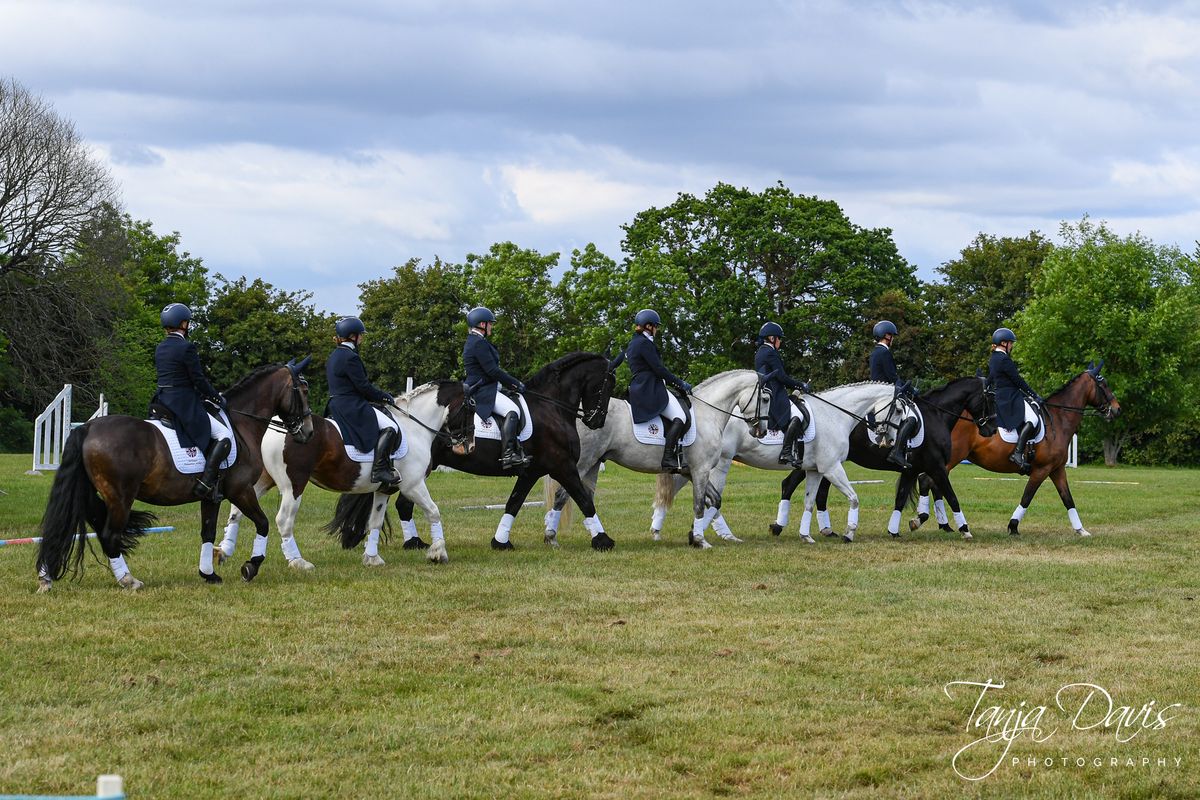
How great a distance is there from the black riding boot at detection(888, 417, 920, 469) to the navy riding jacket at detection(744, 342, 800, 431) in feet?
5.81

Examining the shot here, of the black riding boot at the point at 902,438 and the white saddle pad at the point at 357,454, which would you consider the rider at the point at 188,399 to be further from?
the black riding boot at the point at 902,438

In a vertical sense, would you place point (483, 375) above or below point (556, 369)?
below

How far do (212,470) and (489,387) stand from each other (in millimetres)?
3835

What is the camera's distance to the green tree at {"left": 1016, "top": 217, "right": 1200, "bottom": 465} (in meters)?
53.5

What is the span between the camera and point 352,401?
13.9m

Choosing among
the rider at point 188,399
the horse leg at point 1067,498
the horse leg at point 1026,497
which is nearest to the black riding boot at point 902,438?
the horse leg at point 1026,497

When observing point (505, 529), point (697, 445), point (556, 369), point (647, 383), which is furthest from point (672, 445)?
point (505, 529)

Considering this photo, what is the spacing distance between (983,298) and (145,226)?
1861 inches

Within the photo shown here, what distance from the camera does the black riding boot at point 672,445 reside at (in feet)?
53.3

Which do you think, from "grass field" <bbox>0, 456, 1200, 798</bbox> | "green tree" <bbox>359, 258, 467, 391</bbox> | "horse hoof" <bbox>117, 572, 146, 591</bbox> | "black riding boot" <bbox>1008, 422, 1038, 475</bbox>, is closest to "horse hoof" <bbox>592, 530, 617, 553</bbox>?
"grass field" <bbox>0, 456, 1200, 798</bbox>

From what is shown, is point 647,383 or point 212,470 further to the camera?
point 647,383

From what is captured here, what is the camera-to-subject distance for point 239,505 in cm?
1269

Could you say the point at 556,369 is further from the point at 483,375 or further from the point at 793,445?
the point at 793,445

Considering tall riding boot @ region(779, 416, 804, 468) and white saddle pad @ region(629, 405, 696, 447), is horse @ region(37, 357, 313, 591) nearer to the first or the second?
→ white saddle pad @ region(629, 405, 696, 447)
